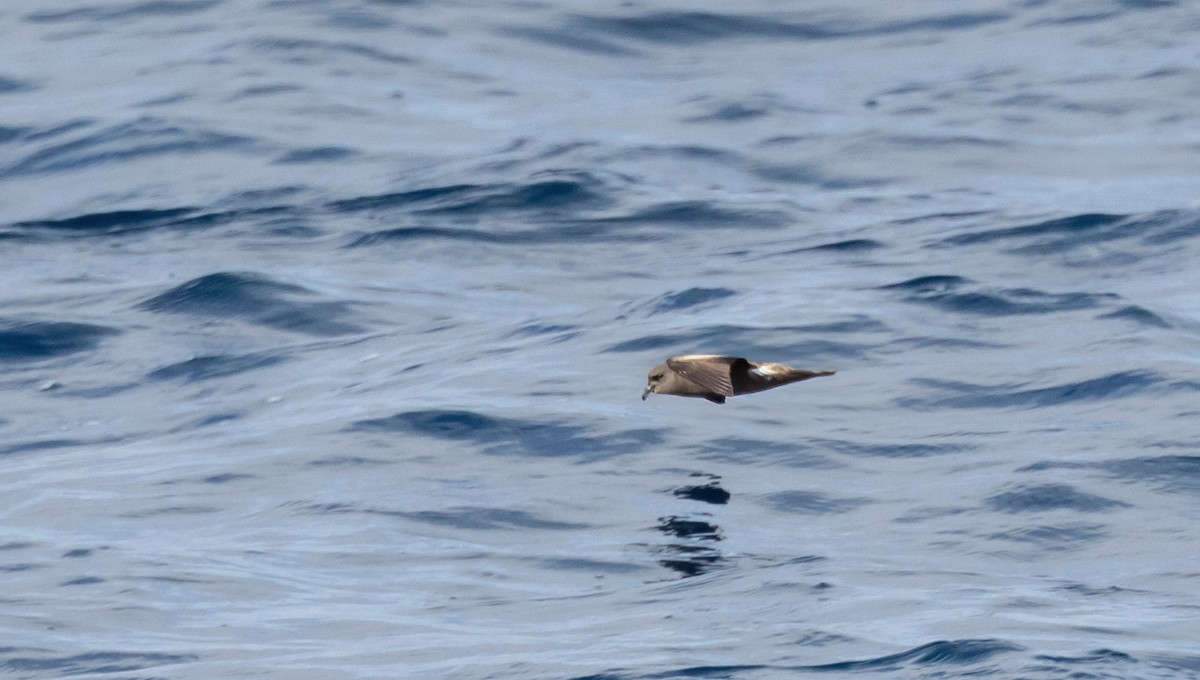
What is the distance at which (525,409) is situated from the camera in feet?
39.9

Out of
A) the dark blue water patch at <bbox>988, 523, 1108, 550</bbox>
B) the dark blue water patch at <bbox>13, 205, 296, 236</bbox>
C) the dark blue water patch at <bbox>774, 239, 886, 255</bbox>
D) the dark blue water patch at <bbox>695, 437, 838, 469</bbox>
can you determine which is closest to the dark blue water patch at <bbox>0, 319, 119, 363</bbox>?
the dark blue water patch at <bbox>13, 205, 296, 236</bbox>

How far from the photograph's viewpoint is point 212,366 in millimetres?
13570

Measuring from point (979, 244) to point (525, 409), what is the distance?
15.1ft

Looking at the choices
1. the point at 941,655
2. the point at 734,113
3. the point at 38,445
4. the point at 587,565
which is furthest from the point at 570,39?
the point at 941,655

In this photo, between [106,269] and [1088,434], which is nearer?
[1088,434]

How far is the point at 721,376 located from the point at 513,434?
2.76 metres

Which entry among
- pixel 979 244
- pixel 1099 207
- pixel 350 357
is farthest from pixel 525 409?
pixel 1099 207

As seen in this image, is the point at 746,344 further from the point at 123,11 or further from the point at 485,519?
the point at 123,11

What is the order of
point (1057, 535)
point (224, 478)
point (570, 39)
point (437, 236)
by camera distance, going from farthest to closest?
point (570, 39) → point (437, 236) → point (224, 478) → point (1057, 535)

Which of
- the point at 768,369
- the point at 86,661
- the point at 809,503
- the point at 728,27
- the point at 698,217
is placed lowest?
the point at 809,503

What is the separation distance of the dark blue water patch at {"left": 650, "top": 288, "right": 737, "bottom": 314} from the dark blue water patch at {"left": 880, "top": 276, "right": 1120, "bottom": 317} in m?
1.10

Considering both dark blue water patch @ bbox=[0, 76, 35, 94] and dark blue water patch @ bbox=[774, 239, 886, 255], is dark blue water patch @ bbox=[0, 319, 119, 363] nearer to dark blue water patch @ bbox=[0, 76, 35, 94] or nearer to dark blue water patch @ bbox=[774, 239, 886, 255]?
dark blue water patch @ bbox=[774, 239, 886, 255]

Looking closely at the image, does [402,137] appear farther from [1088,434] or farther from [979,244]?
[1088,434]

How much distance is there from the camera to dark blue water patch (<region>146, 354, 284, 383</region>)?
13.4m
